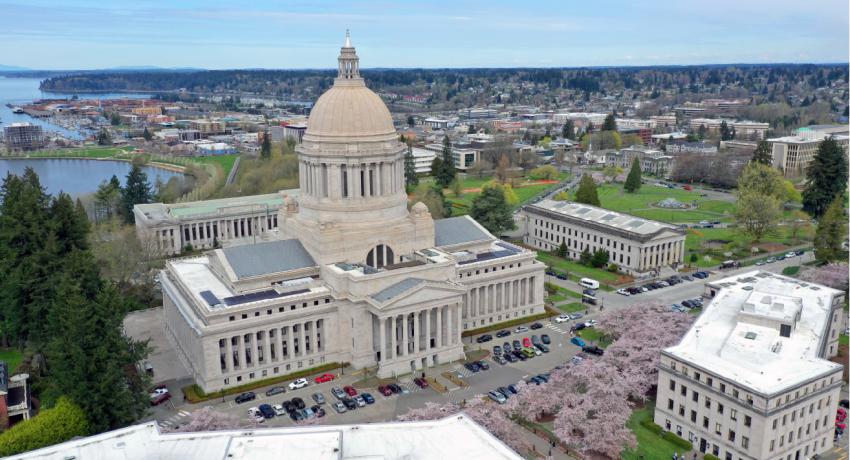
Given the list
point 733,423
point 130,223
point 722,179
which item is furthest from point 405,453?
point 722,179

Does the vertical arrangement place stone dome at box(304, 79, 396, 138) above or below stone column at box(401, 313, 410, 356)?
above

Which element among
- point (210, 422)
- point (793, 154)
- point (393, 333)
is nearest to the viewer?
point (210, 422)

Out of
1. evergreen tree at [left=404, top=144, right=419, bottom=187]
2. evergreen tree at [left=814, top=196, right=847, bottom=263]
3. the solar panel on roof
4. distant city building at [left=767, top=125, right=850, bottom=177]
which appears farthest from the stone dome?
distant city building at [left=767, top=125, right=850, bottom=177]

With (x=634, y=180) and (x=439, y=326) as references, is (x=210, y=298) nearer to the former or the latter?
(x=439, y=326)

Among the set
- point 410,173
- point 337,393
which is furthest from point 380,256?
point 410,173

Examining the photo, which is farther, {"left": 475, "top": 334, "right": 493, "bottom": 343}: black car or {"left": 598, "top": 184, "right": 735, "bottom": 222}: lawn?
{"left": 598, "top": 184, "right": 735, "bottom": 222}: lawn

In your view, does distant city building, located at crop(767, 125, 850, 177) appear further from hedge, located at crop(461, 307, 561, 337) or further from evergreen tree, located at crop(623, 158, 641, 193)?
hedge, located at crop(461, 307, 561, 337)

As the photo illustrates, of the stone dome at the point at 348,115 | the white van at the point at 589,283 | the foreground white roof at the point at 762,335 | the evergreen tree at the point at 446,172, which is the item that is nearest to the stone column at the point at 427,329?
the stone dome at the point at 348,115
